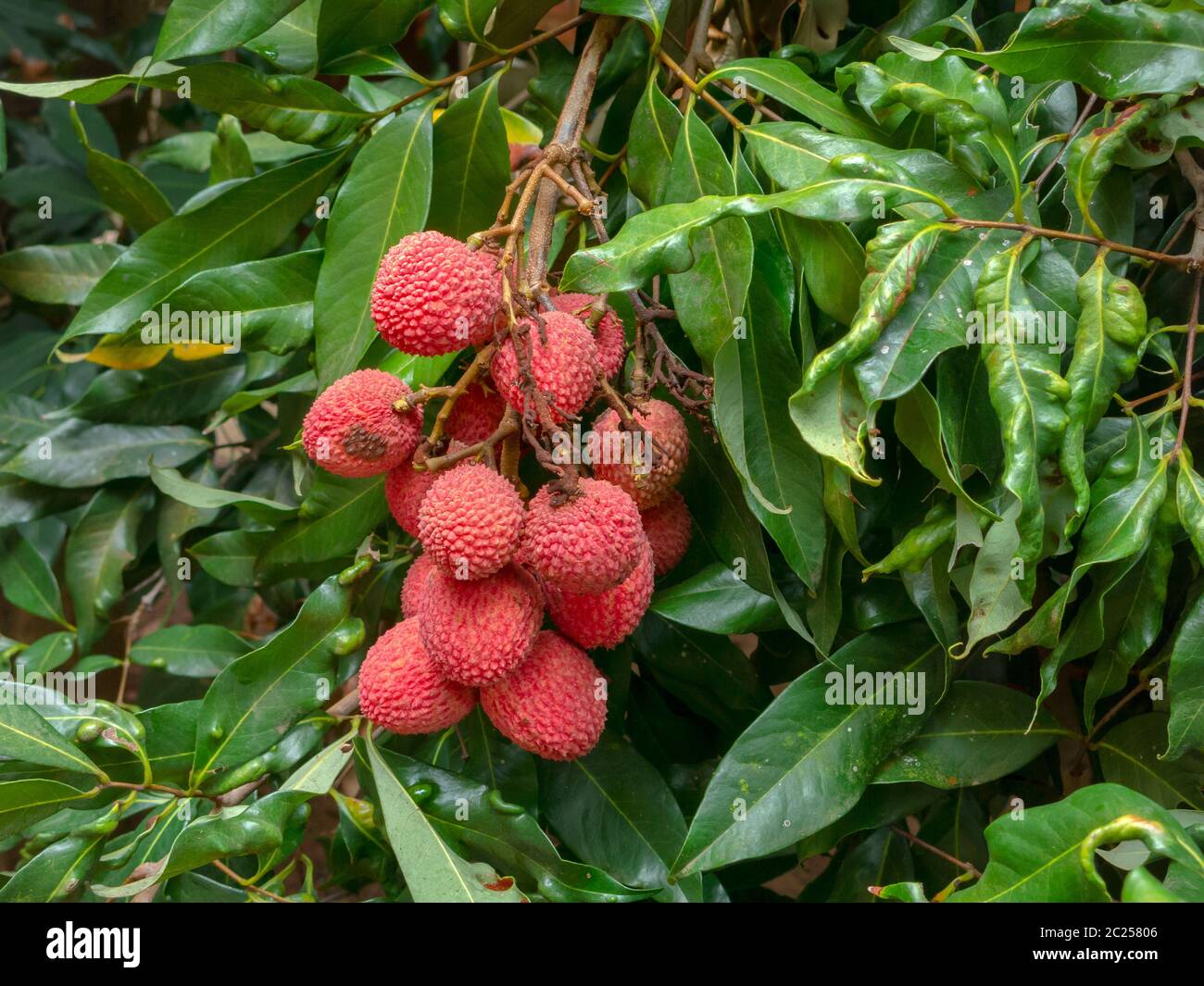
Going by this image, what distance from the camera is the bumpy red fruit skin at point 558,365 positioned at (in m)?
0.57

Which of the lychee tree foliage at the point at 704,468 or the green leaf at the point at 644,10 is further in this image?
the green leaf at the point at 644,10

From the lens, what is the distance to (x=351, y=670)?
853mm

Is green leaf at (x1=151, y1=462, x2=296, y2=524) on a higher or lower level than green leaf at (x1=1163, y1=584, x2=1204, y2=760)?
lower

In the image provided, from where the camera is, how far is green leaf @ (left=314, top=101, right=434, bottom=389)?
709 mm

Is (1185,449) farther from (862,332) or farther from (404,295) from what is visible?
(404,295)

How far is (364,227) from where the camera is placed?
0.73 metres

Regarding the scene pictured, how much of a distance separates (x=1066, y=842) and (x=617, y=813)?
0.99 feet

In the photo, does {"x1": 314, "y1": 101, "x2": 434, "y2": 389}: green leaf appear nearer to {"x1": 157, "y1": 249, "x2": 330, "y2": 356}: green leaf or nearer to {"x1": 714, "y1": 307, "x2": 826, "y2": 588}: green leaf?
{"x1": 157, "y1": 249, "x2": 330, "y2": 356}: green leaf

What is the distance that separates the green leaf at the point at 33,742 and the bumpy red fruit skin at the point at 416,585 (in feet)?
0.71

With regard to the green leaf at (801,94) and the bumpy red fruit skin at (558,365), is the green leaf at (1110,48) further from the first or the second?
the bumpy red fruit skin at (558,365)

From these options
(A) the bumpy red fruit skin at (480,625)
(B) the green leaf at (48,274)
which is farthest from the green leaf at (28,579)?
(A) the bumpy red fruit skin at (480,625)

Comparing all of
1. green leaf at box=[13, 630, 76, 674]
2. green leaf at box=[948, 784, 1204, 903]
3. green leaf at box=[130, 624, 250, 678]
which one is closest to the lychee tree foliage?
green leaf at box=[948, 784, 1204, 903]

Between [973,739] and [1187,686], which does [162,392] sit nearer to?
[973,739]

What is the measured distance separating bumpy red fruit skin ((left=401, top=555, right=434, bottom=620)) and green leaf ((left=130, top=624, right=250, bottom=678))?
421 millimetres
